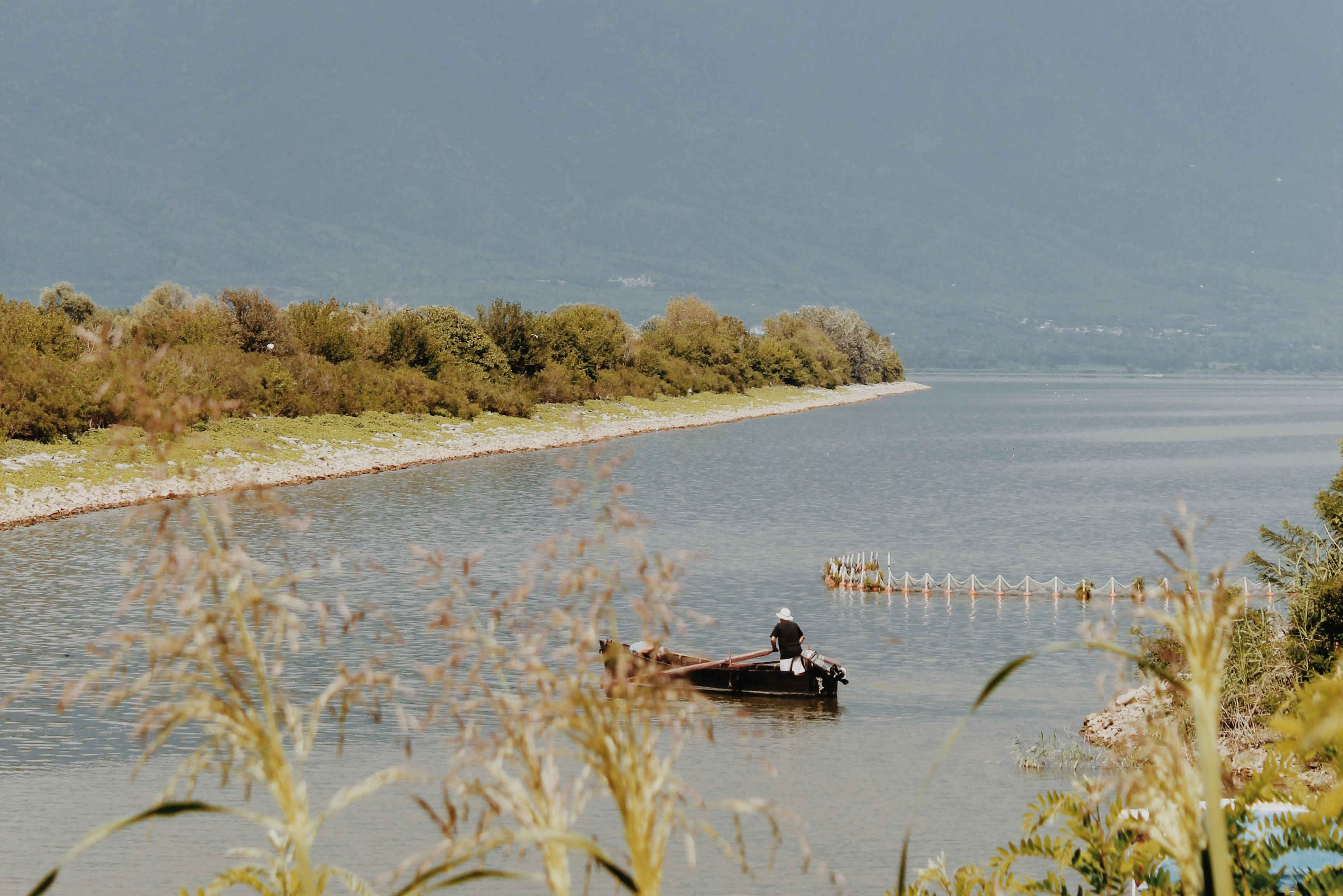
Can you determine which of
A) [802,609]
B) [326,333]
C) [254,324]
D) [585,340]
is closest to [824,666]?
[802,609]

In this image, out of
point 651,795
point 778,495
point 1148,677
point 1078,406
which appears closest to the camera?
point 651,795

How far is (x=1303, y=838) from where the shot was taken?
21.9 feet

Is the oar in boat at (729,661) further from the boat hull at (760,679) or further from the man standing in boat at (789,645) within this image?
the man standing in boat at (789,645)

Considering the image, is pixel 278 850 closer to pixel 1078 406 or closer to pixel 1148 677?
pixel 1148 677

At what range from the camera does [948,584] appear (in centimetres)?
4141

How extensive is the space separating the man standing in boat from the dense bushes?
67.0ft

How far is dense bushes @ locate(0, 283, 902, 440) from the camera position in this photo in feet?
209

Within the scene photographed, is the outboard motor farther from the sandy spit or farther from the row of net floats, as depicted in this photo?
the row of net floats

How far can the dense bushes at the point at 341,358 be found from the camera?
63594 mm

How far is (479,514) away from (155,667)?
54028mm

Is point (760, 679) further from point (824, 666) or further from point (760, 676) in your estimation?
point (824, 666)

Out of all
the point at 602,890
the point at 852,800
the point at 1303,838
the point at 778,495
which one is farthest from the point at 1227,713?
the point at 778,495

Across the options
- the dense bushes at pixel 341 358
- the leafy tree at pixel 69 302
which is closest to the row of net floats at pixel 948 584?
the dense bushes at pixel 341 358

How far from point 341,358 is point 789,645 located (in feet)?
246
